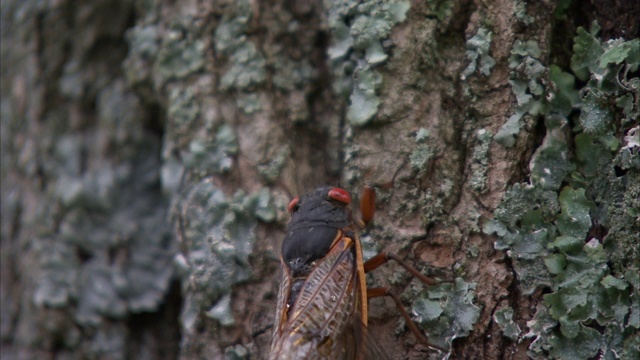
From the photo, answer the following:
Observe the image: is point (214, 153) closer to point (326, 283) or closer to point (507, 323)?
point (326, 283)

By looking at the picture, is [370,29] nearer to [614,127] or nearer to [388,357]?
[614,127]

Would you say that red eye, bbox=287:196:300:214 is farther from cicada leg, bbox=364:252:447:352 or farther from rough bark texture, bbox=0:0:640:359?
cicada leg, bbox=364:252:447:352

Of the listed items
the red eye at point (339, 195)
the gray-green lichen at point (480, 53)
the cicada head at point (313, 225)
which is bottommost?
the cicada head at point (313, 225)

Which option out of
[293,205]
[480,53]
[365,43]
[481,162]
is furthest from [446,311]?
[365,43]

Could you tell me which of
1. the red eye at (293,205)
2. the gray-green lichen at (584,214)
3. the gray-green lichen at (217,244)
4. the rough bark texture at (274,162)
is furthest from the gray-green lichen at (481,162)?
the gray-green lichen at (217,244)

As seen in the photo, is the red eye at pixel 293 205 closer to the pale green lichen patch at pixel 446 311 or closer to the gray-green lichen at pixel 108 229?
the pale green lichen patch at pixel 446 311

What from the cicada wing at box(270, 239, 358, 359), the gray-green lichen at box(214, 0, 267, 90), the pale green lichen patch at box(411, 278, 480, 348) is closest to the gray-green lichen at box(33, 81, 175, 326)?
the gray-green lichen at box(214, 0, 267, 90)
